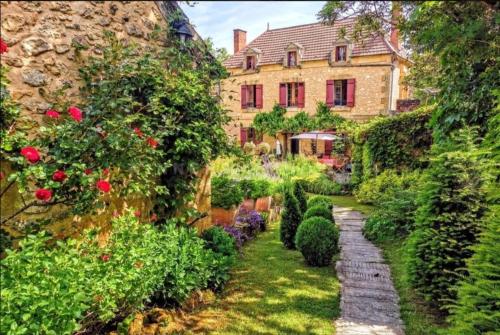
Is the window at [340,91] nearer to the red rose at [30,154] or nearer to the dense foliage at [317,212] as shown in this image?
the dense foliage at [317,212]

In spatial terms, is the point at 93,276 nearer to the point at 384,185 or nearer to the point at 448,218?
the point at 448,218

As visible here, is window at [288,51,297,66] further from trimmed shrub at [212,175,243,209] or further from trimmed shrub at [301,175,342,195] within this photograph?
trimmed shrub at [212,175,243,209]

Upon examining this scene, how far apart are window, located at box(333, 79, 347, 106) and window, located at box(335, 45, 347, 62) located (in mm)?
1235

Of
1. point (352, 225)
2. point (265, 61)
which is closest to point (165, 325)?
point (352, 225)

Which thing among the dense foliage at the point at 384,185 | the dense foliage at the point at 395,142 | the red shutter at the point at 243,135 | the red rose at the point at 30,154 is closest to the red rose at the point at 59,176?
the red rose at the point at 30,154

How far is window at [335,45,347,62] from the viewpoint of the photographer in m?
15.6

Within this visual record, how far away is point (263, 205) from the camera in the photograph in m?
8.69

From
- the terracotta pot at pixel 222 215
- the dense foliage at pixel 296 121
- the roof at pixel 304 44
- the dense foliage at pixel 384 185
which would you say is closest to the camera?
the terracotta pot at pixel 222 215

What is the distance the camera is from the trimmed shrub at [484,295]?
96.4 inches

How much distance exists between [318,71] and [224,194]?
11.7 meters

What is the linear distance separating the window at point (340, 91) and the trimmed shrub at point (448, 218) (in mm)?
13548

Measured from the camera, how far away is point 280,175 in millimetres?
11078

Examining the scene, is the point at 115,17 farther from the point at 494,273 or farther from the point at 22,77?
the point at 494,273

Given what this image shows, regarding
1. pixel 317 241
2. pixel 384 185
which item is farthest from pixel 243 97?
pixel 317 241
